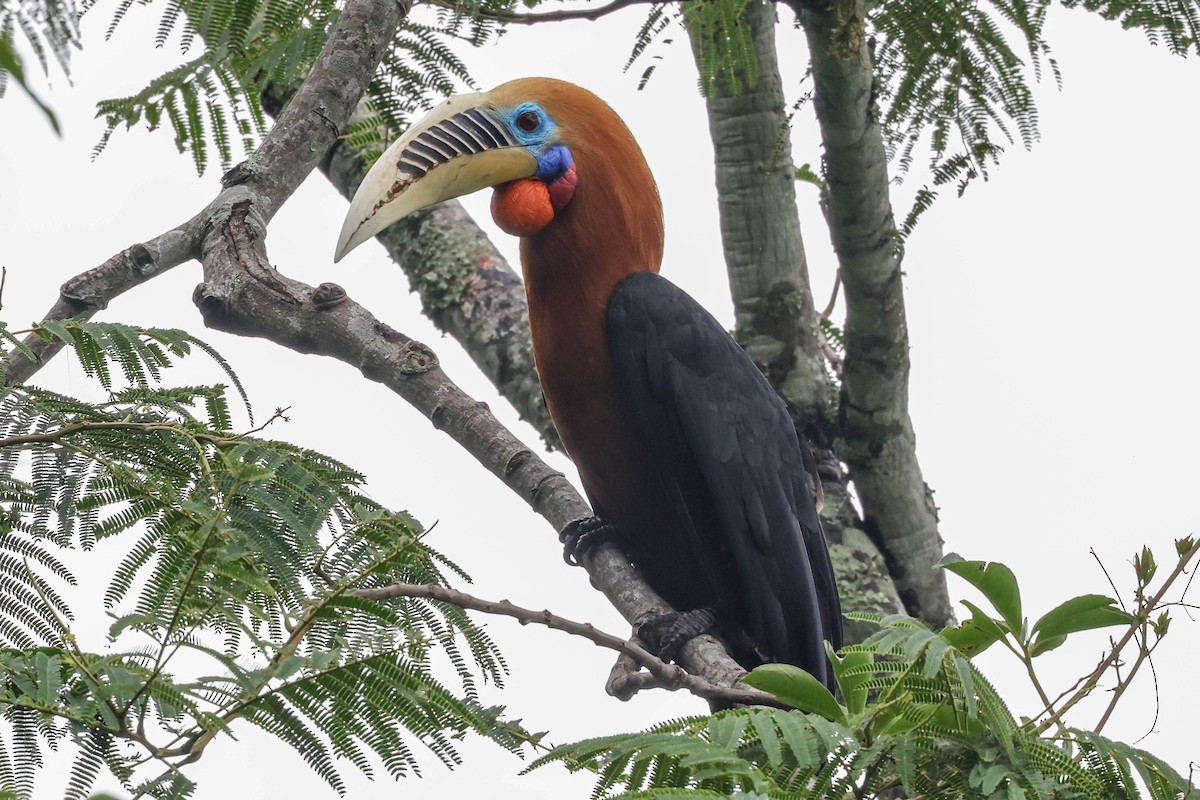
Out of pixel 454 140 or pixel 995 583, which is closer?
pixel 995 583

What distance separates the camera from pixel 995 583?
2041mm

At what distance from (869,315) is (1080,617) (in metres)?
2.46

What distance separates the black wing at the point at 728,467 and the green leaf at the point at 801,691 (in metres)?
1.84

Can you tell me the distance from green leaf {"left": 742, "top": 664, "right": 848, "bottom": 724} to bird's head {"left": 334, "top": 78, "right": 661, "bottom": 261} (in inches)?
88.1

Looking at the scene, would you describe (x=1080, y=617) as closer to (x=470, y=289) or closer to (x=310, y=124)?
(x=310, y=124)

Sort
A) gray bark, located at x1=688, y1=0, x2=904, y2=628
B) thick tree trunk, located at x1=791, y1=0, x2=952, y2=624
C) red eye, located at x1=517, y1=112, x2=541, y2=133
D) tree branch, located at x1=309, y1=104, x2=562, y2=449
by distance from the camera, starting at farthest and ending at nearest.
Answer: tree branch, located at x1=309, y1=104, x2=562, y2=449 < gray bark, located at x1=688, y1=0, x2=904, y2=628 < red eye, located at x1=517, y1=112, x2=541, y2=133 < thick tree trunk, located at x1=791, y1=0, x2=952, y2=624

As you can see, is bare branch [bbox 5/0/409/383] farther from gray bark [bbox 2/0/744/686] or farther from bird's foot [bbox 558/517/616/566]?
bird's foot [bbox 558/517/616/566]

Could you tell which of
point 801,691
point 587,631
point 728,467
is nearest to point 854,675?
point 801,691

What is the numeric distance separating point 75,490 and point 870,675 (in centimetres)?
136

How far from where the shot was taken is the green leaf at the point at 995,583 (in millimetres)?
2030

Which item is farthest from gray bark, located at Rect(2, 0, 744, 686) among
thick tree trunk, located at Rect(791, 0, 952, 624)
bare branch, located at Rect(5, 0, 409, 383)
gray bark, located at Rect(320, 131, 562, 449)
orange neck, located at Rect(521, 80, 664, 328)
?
thick tree trunk, located at Rect(791, 0, 952, 624)

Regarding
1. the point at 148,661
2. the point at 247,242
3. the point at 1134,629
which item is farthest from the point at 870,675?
the point at 247,242

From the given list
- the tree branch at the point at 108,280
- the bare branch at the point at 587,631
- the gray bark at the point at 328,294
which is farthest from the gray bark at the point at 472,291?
the bare branch at the point at 587,631

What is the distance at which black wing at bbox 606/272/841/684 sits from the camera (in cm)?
373
